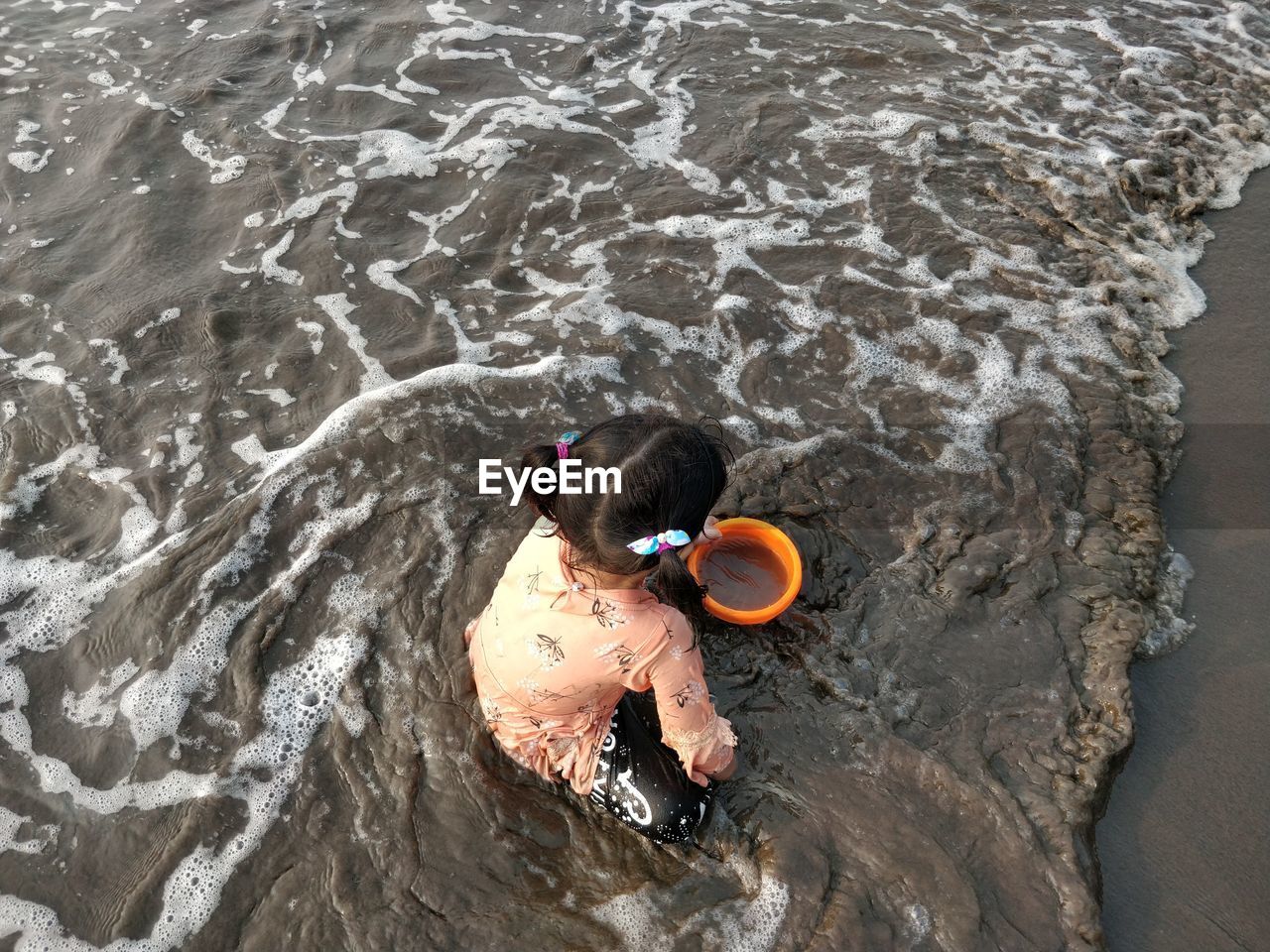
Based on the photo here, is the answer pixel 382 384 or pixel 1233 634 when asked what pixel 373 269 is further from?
pixel 1233 634

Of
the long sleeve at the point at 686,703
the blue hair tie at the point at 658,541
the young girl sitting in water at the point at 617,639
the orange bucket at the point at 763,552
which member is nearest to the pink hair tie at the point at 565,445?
the young girl sitting in water at the point at 617,639

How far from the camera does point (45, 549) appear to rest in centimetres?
368

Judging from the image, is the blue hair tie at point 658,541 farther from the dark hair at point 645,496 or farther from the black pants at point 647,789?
the black pants at point 647,789

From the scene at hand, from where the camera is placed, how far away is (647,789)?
9.36 feet

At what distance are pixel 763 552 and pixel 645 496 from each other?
1489 mm

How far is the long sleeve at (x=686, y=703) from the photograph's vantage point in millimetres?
2566

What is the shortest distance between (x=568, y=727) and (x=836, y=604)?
1322 mm

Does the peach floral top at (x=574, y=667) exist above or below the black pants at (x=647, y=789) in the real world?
above

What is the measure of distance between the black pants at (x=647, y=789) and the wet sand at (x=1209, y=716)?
142 centimetres

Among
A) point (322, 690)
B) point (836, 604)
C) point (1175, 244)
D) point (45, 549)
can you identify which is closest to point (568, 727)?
point (322, 690)

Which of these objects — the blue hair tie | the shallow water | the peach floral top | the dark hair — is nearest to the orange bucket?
the shallow water

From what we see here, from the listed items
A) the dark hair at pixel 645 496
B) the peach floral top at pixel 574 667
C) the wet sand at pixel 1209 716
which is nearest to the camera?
the dark hair at pixel 645 496

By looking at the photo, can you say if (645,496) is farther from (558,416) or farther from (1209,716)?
(1209,716)

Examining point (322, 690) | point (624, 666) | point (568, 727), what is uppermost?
point (624, 666)
